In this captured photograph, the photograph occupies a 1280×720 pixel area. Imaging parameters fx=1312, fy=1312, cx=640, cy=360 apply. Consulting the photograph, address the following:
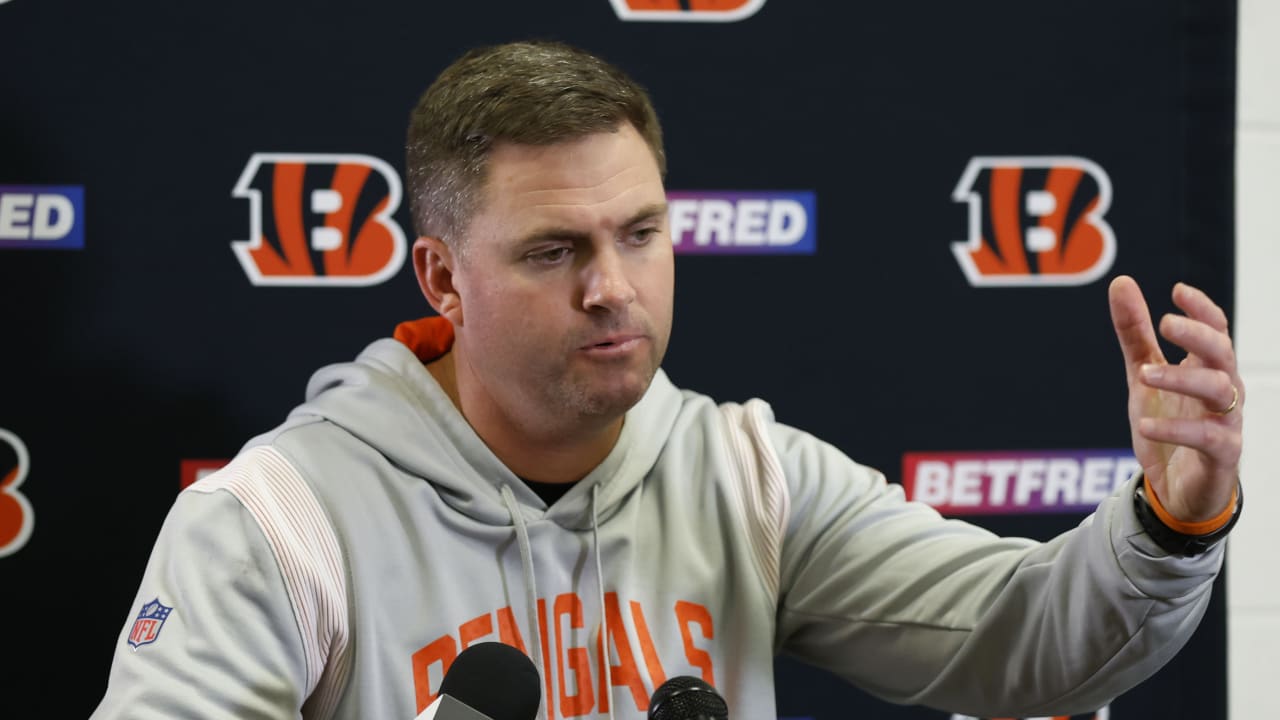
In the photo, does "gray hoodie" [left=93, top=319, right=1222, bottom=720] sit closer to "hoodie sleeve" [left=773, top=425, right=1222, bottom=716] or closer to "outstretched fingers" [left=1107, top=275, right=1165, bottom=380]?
"hoodie sleeve" [left=773, top=425, right=1222, bottom=716]

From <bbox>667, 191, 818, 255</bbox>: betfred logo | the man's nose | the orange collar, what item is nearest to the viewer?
the man's nose

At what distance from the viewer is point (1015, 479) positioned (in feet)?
5.83

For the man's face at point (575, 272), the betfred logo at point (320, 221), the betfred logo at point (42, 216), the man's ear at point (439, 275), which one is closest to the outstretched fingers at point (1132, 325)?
the man's face at point (575, 272)

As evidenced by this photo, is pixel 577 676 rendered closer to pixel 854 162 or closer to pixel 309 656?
pixel 309 656

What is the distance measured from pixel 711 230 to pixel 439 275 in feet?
1.54

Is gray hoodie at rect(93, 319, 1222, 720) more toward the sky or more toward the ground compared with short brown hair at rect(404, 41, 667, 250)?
more toward the ground

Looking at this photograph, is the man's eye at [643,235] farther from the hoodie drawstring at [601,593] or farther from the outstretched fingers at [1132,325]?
the outstretched fingers at [1132,325]

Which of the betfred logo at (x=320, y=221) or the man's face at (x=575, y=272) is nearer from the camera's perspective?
the man's face at (x=575, y=272)

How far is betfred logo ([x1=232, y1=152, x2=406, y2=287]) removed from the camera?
1628 millimetres

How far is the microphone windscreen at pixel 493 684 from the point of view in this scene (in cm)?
86

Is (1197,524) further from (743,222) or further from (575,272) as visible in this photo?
(743,222)

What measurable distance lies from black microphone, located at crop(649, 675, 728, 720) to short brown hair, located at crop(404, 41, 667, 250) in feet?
1.87

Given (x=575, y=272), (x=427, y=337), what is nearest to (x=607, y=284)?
(x=575, y=272)

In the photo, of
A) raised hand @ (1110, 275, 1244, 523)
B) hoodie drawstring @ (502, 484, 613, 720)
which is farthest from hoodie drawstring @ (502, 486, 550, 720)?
raised hand @ (1110, 275, 1244, 523)
